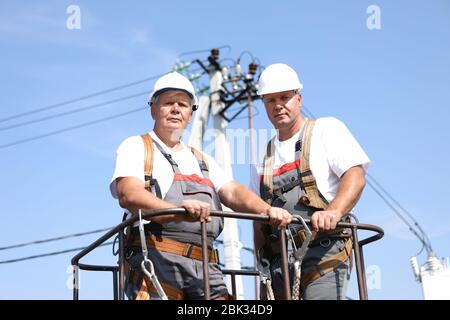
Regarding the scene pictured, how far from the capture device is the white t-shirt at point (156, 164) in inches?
180

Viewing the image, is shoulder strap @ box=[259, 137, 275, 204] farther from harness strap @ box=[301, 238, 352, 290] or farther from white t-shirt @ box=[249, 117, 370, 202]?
harness strap @ box=[301, 238, 352, 290]

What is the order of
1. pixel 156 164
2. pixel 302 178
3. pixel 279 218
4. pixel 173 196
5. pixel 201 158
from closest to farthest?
pixel 279 218
pixel 173 196
pixel 156 164
pixel 302 178
pixel 201 158

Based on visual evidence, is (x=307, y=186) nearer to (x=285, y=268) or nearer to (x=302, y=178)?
(x=302, y=178)

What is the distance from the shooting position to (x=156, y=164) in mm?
4699

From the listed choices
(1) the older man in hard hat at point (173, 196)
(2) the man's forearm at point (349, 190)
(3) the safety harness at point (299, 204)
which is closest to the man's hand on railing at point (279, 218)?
(1) the older man in hard hat at point (173, 196)

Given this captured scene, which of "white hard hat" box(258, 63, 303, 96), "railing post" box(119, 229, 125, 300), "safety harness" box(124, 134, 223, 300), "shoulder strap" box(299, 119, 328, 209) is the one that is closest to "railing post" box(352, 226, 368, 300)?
"shoulder strap" box(299, 119, 328, 209)

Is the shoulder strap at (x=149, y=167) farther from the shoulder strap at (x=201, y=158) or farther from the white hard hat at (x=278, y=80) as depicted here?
the white hard hat at (x=278, y=80)

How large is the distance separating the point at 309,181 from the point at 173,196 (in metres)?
0.95

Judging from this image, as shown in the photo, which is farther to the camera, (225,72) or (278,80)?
(225,72)

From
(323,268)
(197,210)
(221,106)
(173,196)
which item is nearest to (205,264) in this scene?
(197,210)

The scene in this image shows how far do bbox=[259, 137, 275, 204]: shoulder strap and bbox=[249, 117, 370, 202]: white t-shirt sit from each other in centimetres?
4

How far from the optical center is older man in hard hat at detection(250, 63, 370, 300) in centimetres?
462
